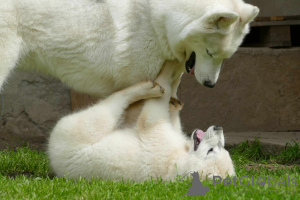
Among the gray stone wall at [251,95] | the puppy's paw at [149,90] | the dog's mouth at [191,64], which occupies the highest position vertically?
the dog's mouth at [191,64]

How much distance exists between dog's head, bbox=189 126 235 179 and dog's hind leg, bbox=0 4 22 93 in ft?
5.91

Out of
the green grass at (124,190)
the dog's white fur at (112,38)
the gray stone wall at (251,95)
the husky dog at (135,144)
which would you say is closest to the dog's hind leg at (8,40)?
the dog's white fur at (112,38)

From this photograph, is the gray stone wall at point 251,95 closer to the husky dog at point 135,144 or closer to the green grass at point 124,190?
the green grass at point 124,190

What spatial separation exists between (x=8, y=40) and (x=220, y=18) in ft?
6.13

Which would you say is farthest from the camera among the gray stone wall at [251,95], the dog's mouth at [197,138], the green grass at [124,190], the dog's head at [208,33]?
the gray stone wall at [251,95]

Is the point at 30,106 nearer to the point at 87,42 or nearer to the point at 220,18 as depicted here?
the point at 87,42

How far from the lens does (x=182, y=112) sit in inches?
292

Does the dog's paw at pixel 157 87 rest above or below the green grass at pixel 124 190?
above

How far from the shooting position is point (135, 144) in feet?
14.9

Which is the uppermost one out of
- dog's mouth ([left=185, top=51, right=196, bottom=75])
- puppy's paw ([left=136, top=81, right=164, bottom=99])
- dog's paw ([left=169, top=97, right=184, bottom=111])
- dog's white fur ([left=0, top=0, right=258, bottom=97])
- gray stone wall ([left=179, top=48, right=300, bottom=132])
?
dog's white fur ([left=0, top=0, right=258, bottom=97])

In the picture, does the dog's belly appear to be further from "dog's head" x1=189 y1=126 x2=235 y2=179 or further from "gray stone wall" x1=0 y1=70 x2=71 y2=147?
"gray stone wall" x1=0 y1=70 x2=71 y2=147

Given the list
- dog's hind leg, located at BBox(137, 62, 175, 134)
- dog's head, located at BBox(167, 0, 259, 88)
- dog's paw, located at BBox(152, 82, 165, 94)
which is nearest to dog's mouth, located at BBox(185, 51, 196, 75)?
dog's head, located at BBox(167, 0, 259, 88)

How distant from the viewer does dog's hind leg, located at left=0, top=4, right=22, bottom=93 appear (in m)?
4.46

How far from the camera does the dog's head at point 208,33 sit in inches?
166
